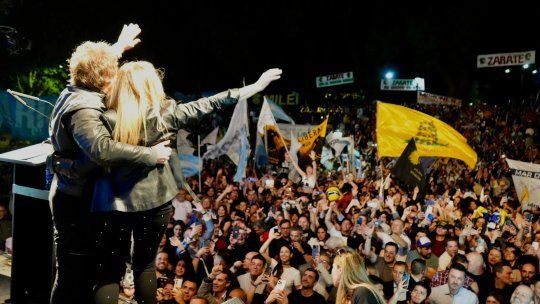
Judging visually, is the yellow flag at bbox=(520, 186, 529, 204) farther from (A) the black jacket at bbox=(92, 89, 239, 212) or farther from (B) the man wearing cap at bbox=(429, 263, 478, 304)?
(A) the black jacket at bbox=(92, 89, 239, 212)

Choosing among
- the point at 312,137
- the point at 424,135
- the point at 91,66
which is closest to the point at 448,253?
the point at 424,135

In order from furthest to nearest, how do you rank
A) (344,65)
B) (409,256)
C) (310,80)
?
(344,65)
(310,80)
(409,256)

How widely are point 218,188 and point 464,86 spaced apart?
2787 centimetres

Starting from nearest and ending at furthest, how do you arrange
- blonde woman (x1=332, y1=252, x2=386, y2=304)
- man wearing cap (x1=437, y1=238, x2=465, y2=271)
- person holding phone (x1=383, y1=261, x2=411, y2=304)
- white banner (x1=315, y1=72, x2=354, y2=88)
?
blonde woman (x1=332, y1=252, x2=386, y2=304)
person holding phone (x1=383, y1=261, x2=411, y2=304)
man wearing cap (x1=437, y1=238, x2=465, y2=271)
white banner (x1=315, y1=72, x2=354, y2=88)

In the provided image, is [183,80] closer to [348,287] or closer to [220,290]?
[220,290]

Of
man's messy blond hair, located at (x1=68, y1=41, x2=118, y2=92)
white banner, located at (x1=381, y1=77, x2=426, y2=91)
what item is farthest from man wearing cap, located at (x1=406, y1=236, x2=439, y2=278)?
white banner, located at (x1=381, y1=77, x2=426, y2=91)

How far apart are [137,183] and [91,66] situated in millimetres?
535

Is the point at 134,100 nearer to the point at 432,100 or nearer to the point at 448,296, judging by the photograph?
the point at 448,296

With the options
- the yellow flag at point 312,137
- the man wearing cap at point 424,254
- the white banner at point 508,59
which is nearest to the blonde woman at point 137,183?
the man wearing cap at point 424,254

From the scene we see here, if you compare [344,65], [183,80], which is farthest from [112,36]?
[344,65]

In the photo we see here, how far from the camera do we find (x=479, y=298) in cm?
605

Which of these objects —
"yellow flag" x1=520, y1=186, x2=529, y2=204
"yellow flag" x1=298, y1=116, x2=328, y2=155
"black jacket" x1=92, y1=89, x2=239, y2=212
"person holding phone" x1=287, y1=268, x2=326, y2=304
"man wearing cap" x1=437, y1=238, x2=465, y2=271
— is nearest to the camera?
"black jacket" x1=92, y1=89, x2=239, y2=212

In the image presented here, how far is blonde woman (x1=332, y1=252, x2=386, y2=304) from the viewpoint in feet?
11.6

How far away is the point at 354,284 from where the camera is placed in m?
3.65
